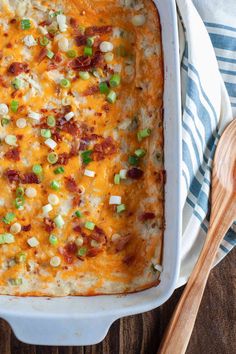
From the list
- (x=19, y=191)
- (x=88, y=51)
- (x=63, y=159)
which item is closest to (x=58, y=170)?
(x=63, y=159)

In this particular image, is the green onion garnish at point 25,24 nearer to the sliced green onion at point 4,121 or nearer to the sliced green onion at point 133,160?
the sliced green onion at point 4,121

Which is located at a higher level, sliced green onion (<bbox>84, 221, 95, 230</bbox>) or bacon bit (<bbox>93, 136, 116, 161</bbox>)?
bacon bit (<bbox>93, 136, 116, 161</bbox>)

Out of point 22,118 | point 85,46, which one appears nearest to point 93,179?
point 22,118

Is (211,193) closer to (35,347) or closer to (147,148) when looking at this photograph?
(147,148)

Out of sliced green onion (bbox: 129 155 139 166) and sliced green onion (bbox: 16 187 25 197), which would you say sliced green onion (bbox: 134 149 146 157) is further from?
sliced green onion (bbox: 16 187 25 197)

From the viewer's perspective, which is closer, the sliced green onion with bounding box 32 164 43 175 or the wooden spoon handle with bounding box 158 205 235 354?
the sliced green onion with bounding box 32 164 43 175

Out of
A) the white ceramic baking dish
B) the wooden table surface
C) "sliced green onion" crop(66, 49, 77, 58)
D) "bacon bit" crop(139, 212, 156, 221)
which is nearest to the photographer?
the white ceramic baking dish

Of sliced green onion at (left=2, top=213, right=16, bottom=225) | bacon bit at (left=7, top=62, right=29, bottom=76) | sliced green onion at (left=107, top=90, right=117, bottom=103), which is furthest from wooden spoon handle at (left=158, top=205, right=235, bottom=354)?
bacon bit at (left=7, top=62, right=29, bottom=76)
